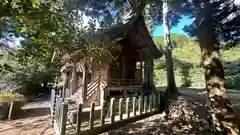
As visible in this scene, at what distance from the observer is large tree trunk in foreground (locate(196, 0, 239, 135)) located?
125 inches

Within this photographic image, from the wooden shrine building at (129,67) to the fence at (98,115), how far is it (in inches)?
84.8

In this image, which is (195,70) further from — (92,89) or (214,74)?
(214,74)

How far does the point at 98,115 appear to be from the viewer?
25.2ft

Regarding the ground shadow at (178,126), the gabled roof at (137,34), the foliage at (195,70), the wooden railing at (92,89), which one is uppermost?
the gabled roof at (137,34)

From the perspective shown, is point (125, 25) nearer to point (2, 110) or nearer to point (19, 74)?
point (2, 110)

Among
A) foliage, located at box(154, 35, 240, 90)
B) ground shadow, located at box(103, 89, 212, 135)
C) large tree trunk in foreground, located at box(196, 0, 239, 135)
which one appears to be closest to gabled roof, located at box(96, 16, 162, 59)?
foliage, located at box(154, 35, 240, 90)

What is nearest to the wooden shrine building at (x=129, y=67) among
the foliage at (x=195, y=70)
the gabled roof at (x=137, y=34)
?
the gabled roof at (x=137, y=34)

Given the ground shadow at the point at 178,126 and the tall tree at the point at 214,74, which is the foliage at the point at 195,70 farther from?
the tall tree at the point at 214,74

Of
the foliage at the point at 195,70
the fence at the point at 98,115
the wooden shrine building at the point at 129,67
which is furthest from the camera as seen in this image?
the foliage at the point at 195,70

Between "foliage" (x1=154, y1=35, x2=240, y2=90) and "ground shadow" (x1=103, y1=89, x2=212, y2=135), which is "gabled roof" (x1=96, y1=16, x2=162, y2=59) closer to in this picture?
"foliage" (x1=154, y1=35, x2=240, y2=90)

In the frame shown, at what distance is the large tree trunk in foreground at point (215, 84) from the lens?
319 cm

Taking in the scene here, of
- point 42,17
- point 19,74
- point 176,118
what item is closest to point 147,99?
point 176,118

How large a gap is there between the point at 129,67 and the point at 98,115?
5829 millimetres

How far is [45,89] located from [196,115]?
59.6 ft
